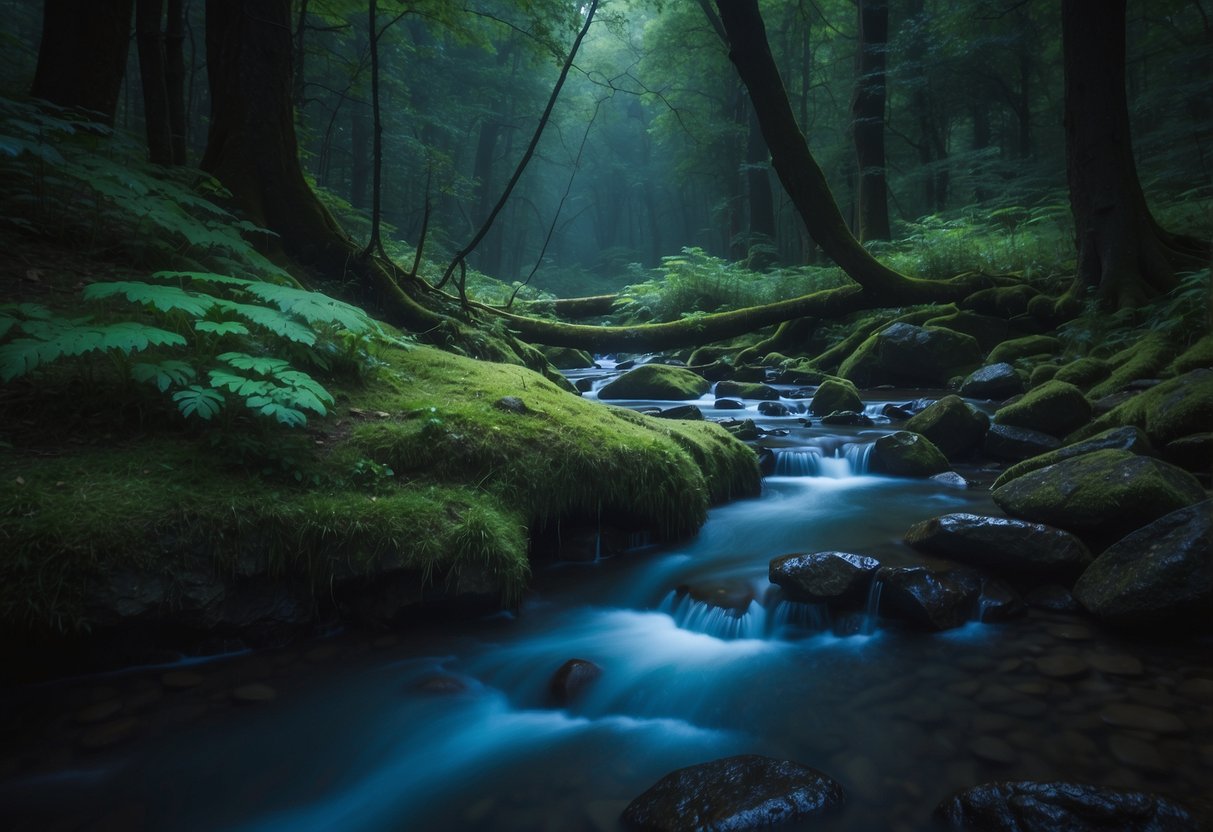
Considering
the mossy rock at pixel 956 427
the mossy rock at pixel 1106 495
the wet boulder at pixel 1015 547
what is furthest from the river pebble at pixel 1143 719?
the mossy rock at pixel 956 427

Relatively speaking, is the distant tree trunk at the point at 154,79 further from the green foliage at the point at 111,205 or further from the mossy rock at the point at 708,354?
the mossy rock at the point at 708,354

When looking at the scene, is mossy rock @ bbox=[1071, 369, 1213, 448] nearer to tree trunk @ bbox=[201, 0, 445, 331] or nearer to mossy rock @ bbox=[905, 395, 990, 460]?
mossy rock @ bbox=[905, 395, 990, 460]

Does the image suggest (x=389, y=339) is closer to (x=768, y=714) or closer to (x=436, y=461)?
(x=436, y=461)

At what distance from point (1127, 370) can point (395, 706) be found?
8.80 metres

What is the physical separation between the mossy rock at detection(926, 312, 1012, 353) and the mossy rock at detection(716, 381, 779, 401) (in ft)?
11.9

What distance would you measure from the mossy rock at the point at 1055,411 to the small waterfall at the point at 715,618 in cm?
491

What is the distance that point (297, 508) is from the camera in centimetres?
309

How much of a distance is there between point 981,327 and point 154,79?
13.2 meters

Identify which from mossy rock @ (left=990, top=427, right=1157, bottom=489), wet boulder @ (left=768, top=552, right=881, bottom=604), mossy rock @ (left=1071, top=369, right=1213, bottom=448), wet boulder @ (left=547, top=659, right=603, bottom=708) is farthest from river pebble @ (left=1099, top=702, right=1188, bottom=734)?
mossy rock @ (left=1071, top=369, right=1213, bottom=448)

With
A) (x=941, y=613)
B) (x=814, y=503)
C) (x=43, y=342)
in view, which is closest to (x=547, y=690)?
(x=941, y=613)

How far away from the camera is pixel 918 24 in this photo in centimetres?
1670

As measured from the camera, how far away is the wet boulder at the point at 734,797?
82.9 inches

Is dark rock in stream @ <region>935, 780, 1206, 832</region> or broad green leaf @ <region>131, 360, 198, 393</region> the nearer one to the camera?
dark rock in stream @ <region>935, 780, 1206, 832</region>

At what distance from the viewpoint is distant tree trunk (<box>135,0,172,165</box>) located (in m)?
6.29
